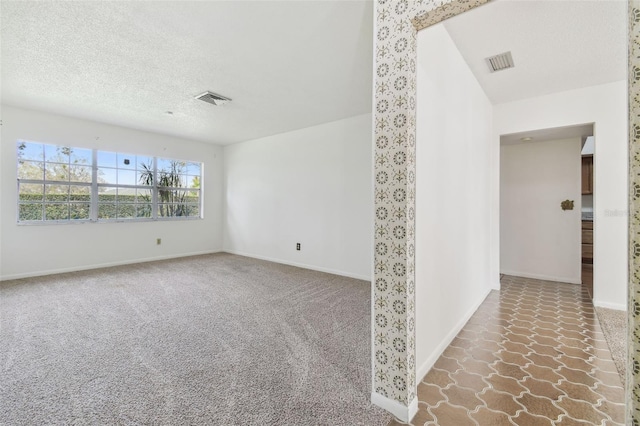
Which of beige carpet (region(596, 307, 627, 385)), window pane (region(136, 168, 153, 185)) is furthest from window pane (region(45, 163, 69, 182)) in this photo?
beige carpet (region(596, 307, 627, 385))

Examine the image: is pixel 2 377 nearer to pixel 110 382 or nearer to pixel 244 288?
pixel 110 382

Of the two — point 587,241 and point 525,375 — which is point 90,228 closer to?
point 525,375

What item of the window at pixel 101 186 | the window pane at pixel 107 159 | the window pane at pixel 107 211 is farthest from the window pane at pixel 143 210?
the window pane at pixel 107 159

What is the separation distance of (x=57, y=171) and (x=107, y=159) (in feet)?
2.28

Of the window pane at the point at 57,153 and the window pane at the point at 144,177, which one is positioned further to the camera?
the window pane at the point at 144,177

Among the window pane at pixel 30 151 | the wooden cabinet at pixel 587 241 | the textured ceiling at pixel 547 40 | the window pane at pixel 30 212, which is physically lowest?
the wooden cabinet at pixel 587 241

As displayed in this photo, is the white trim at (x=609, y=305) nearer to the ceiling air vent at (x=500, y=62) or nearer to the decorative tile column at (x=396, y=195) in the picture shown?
the ceiling air vent at (x=500, y=62)

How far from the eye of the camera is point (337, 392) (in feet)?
5.44

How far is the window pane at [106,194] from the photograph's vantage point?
4.83 m

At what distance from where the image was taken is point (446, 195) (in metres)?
2.17

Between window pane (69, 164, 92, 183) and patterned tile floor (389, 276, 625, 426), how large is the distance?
18.6 ft

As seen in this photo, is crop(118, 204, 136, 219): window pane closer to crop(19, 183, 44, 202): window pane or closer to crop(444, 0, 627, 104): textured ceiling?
crop(19, 183, 44, 202): window pane

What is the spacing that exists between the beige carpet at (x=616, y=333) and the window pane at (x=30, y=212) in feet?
22.0

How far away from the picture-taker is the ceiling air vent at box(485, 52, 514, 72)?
253cm
